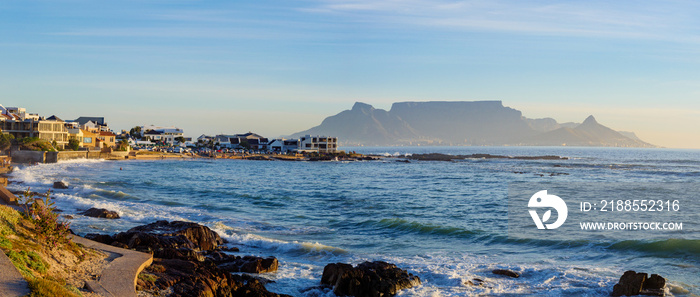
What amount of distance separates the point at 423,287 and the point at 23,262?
9.92m

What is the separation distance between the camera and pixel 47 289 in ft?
31.7

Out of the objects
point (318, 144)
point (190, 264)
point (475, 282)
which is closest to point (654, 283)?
point (475, 282)

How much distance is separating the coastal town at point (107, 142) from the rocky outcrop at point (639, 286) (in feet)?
253

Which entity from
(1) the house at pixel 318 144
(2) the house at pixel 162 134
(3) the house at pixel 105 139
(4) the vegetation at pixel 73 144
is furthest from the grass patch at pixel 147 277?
(2) the house at pixel 162 134

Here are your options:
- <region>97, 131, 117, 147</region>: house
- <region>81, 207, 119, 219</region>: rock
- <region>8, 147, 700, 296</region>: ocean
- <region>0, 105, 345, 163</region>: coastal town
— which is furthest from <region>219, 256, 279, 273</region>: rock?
<region>97, 131, 117, 147</region>: house

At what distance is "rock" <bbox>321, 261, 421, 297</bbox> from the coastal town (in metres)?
71.9

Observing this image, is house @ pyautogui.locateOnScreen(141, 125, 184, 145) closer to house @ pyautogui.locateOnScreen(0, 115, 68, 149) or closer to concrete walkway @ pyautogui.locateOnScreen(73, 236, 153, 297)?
house @ pyautogui.locateOnScreen(0, 115, 68, 149)

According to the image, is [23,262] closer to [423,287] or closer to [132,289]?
[132,289]

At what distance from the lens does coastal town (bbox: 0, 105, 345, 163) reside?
3196 inches

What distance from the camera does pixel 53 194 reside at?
117 ft

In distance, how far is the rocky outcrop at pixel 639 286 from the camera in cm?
1445

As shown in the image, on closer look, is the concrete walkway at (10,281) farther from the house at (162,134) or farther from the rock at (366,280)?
the house at (162,134)

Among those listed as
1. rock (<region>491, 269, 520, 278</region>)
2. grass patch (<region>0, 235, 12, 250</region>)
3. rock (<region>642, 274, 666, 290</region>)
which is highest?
grass patch (<region>0, 235, 12, 250</region>)

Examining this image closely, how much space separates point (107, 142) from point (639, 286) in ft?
394
